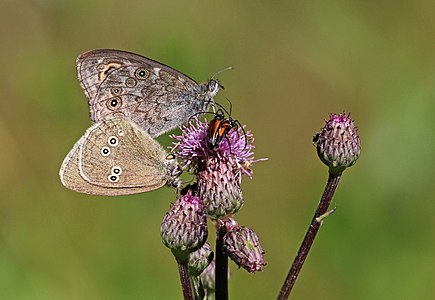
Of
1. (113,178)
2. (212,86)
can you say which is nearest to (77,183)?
(113,178)

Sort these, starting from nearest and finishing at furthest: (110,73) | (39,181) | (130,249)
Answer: (110,73) < (130,249) < (39,181)

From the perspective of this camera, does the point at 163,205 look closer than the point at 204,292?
No

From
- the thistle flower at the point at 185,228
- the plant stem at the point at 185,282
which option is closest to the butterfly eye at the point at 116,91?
the thistle flower at the point at 185,228

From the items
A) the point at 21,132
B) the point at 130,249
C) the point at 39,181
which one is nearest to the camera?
the point at 130,249

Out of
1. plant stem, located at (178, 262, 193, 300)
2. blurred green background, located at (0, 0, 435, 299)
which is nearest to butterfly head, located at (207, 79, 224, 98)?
plant stem, located at (178, 262, 193, 300)

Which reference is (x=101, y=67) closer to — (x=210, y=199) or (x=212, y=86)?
(x=212, y=86)

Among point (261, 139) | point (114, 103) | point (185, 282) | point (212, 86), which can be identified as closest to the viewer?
point (185, 282)

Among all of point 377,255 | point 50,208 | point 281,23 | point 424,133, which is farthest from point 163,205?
point 281,23

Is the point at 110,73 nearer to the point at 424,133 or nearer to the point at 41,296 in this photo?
the point at 41,296
